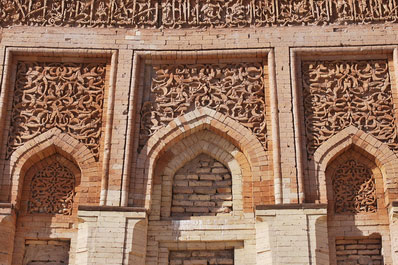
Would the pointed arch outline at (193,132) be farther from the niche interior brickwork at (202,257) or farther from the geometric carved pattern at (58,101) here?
the niche interior brickwork at (202,257)

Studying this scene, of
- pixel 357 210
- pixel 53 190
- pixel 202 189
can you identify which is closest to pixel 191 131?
pixel 202 189

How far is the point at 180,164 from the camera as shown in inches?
394

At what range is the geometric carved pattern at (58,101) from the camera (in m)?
9.93

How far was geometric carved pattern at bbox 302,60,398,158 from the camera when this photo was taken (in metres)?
9.81

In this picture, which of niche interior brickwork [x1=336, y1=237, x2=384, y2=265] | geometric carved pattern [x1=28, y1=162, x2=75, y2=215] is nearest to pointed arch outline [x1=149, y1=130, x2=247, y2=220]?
geometric carved pattern [x1=28, y1=162, x2=75, y2=215]

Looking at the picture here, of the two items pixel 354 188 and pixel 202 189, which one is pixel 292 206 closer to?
pixel 354 188

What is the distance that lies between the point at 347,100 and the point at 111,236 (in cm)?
417

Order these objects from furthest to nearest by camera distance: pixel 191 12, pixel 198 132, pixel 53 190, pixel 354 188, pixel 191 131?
pixel 191 12 → pixel 198 132 → pixel 191 131 → pixel 53 190 → pixel 354 188

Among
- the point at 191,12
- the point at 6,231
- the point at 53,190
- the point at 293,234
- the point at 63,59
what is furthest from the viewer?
the point at 191,12

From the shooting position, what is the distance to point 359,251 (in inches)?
368

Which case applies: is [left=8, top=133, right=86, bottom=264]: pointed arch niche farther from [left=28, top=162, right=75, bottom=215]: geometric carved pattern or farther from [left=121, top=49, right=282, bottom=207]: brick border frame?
[left=121, top=49, right=282, bottom=207]: brick border frame

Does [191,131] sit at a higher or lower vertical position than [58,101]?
lower

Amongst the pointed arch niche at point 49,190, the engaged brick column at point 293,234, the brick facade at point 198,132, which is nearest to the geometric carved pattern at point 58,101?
the brick facade at point 198,132

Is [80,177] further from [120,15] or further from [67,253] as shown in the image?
[120,15]
